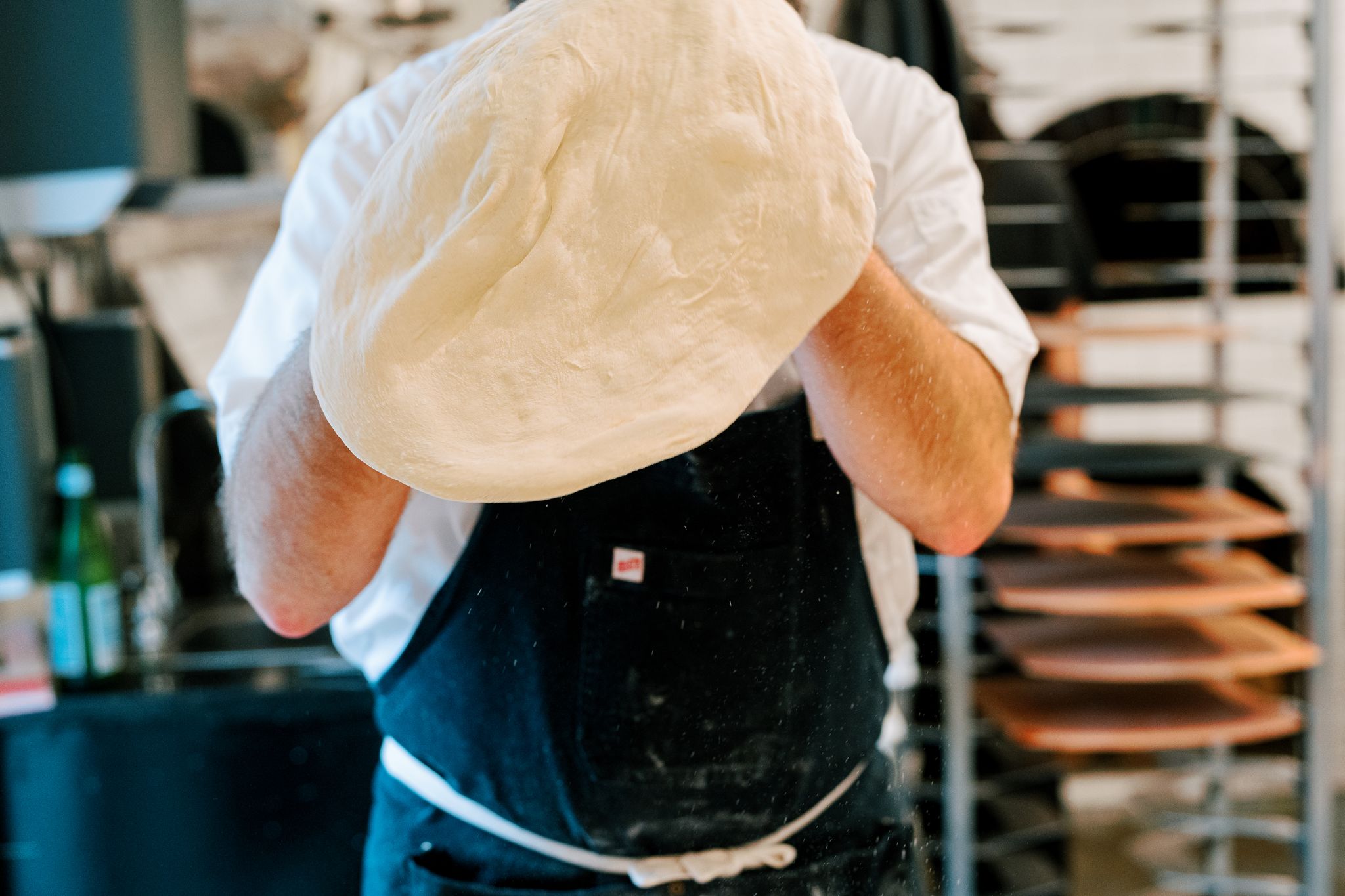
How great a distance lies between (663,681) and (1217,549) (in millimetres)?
1489

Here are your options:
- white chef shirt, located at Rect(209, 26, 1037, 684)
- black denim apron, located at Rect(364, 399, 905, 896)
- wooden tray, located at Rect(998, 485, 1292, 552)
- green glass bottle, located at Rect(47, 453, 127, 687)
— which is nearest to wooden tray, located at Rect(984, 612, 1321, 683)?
wooden tray, located at Rect(998, 485, 1292, 552)

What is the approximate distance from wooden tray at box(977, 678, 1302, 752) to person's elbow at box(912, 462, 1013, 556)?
2.84ft

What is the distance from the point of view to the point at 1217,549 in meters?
1.70

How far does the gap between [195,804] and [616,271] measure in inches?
32.5

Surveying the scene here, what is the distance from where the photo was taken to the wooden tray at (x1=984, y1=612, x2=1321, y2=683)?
3.95 feet

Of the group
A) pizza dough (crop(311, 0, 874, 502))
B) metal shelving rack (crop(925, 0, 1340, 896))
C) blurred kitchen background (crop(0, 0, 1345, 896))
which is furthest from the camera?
metal shelving rack (crop(925, 0, 1340, 896))

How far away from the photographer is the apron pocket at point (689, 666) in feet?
1.50

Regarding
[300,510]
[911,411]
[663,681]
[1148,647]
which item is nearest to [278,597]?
[300,510]

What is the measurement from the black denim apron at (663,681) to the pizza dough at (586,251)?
108 millimetres

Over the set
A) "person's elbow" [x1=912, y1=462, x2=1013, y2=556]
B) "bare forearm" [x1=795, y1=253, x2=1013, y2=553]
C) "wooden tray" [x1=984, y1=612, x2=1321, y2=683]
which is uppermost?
"bare forearm" [x1=795, y1=253, x2=1013, y2=553]

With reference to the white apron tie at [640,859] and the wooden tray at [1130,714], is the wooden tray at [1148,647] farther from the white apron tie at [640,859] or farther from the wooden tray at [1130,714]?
the white apron tie at [640,859]

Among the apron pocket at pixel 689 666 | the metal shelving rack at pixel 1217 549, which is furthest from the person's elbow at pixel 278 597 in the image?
the metal shelving rack at pixel 1217 549

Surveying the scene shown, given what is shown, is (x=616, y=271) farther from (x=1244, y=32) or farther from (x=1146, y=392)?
(x=1244, y=32)

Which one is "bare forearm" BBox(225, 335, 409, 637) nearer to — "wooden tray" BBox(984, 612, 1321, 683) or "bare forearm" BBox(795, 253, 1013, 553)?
"bare forearm" BBox(795, 253, 1013, 553)
